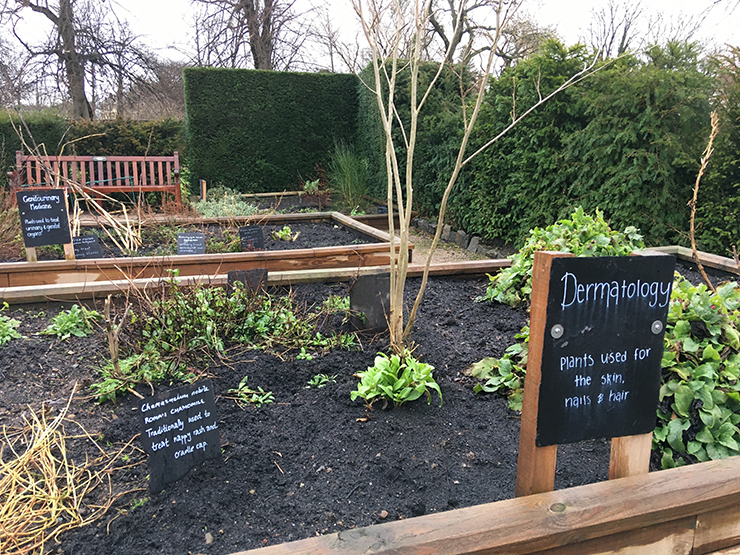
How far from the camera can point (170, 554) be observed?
138 cm

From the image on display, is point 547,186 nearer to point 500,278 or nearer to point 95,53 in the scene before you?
point 500,278

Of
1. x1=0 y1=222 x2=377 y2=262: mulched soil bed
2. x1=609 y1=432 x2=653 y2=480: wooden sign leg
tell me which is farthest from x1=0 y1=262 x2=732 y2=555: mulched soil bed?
x1=0 y1=222 x2=377 y2=262: mulched soil bed

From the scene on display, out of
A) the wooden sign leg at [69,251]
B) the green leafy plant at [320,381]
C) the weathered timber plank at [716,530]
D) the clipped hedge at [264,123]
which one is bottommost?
the weathered timber plank at [716,530]

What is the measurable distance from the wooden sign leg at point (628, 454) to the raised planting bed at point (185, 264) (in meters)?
2.54

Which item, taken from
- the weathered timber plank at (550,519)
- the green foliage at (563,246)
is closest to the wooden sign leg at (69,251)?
the green foliage at (563,246)

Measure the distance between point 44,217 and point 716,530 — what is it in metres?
4.13

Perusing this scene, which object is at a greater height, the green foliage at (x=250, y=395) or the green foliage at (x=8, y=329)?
the green foliage at (x=8, y=329)

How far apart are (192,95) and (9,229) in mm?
6644

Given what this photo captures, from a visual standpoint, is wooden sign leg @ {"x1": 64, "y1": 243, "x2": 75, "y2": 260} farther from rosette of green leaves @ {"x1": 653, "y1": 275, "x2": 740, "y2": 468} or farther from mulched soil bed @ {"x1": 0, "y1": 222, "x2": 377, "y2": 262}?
rosette of green leaves @ {"x1": 653, "y1": 275, "x2": 740, "y2": 468}

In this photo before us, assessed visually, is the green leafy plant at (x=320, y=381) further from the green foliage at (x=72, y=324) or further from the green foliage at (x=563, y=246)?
the green foliage at (x=563, y=246)

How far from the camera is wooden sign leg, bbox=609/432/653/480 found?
4.90ft

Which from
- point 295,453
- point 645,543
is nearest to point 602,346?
point 645,543

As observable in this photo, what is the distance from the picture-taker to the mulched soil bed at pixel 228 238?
502 centimetres

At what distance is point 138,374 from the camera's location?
7.27 feet
